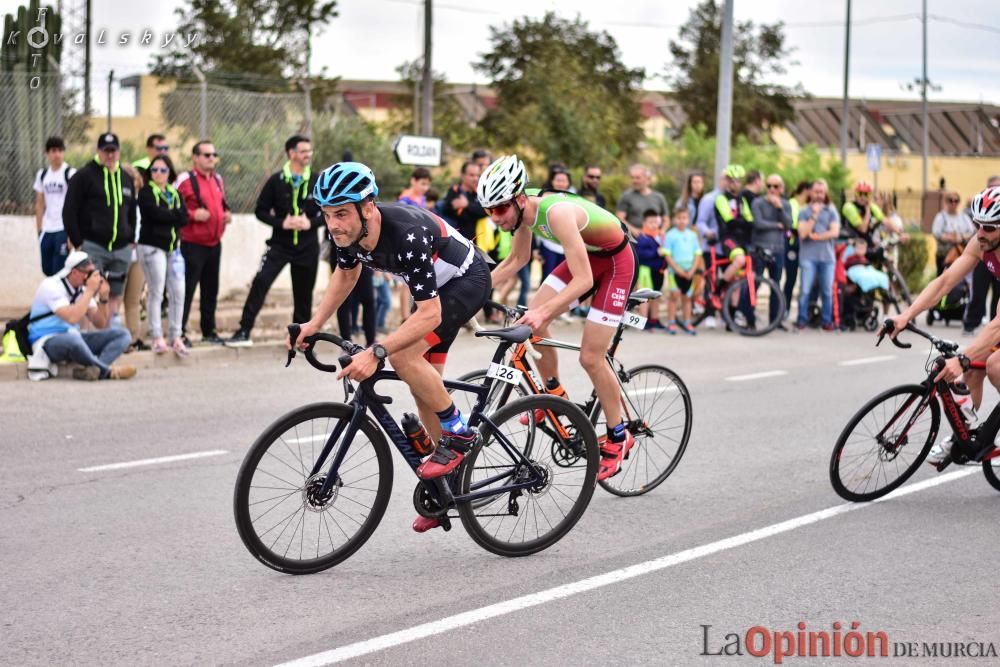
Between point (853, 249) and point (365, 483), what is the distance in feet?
45.6

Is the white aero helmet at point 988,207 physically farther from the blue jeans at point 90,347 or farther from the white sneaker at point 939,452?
the blue jeans at point 90,347

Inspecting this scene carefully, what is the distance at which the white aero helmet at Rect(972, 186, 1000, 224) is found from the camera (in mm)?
7492

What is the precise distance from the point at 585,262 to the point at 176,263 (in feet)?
24.6

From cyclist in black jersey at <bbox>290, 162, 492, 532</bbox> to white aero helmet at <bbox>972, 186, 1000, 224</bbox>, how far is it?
2923 millimetres

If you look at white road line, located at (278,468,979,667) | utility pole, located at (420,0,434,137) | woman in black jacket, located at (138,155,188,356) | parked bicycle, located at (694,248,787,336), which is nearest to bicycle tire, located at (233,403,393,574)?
white road line, located at (278,468,979,667)

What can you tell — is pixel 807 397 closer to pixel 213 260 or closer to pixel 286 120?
pixel 213 260

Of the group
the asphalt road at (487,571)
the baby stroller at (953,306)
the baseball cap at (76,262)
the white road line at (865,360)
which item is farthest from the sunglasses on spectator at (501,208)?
the baby stroller at (953,306)

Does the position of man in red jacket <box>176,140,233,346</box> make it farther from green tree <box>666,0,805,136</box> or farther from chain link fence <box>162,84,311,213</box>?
green tree <box>666,0,805,136</box>

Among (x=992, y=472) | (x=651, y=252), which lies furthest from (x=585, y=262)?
(x=651, y=252)

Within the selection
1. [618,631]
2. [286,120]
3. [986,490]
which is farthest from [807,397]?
[286,120]

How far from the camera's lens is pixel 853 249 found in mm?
18797

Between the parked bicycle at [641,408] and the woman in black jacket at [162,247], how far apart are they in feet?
20.3

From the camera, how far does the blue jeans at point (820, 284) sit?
18.3m

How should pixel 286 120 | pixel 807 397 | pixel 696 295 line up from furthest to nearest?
pixel 286 120
pixel 696 295
pixel 807 397
